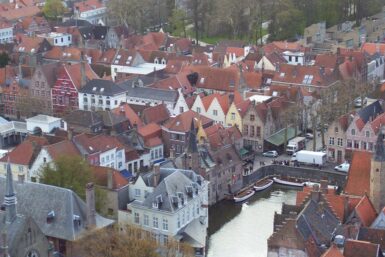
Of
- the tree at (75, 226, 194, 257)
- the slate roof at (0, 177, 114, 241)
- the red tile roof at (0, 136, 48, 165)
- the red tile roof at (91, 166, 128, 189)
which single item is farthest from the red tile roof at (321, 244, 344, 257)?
the red tile roof at (0, 136, 48, 165)

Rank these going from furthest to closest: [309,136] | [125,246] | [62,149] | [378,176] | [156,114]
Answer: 1. [309,136]
2. [156,114]
3. [62,149]
4. [378,176]
5. [125,246]

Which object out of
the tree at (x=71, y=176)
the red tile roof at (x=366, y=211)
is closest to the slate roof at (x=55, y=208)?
the tree at (x=71, y=176)

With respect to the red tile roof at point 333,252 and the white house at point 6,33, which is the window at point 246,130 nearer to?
the red tile roof at point 333,252

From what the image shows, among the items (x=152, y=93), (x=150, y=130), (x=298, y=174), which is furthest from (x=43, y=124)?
(x=298, y=174)

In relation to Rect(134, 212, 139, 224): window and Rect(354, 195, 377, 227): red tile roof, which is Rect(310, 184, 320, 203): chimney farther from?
Rect(134, 212, 139, 224): window

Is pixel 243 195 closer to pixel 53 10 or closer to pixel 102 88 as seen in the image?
pixel 102 88

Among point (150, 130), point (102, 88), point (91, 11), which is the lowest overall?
point (150, 130)

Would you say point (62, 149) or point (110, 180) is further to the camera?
point (62, 149)
